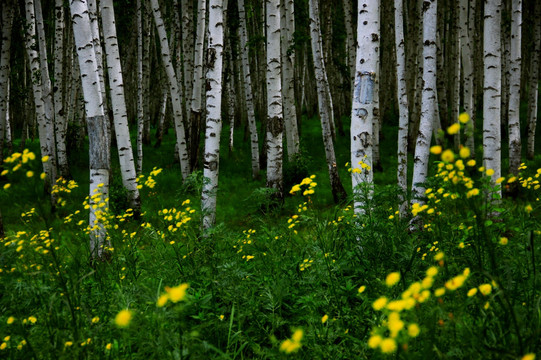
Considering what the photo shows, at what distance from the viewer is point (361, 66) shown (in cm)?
442

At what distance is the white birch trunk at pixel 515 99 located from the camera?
27.6ft

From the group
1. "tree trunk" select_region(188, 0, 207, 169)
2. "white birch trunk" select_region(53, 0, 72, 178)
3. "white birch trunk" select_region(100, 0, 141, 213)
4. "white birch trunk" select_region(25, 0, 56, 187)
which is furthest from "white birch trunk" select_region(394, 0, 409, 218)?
"white birch trunk" select_region(25, 0, 56, 187)

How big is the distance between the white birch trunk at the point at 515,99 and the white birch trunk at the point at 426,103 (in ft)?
12.2

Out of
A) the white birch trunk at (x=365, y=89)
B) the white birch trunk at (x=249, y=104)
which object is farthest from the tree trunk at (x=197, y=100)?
the white birch trunk at (x=365, y=89)

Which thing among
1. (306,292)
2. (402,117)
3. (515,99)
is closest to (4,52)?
(402,117)

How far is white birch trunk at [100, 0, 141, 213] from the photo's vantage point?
775cm

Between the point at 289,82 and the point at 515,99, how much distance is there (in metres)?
5.28

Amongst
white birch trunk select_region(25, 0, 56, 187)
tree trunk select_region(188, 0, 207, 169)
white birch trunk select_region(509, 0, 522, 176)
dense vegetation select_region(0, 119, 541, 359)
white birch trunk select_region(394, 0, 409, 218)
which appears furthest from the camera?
white birch trunk select_region(25, 0, 56, 187)

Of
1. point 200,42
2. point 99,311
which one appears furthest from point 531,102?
point 99,311

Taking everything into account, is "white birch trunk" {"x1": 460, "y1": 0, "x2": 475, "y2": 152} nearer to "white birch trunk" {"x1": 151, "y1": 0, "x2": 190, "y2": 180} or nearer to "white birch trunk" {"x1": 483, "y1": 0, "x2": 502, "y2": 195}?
"white birch trunk" {"x1": 483, "y1": 0, "x2": 502, "y2": 195}

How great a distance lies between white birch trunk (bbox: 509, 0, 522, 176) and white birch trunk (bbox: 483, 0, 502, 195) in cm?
320

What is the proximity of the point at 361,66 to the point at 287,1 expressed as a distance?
7132 mm

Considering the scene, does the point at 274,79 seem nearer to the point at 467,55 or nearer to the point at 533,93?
the point at 467,55

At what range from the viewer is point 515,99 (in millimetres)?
8477
